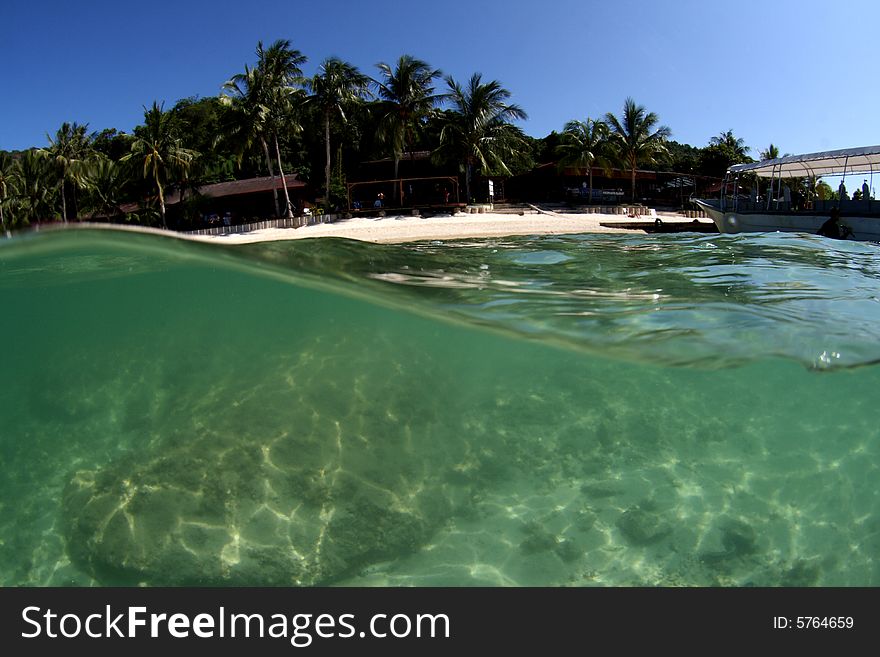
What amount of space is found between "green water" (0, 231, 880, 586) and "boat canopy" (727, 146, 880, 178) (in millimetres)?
10629

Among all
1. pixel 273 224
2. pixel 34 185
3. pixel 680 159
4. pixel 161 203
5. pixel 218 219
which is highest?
pixel 680 159

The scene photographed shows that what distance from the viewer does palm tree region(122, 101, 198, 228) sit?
116ft

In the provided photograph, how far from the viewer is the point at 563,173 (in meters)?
46.9

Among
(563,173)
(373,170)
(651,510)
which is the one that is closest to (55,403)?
(651,510)

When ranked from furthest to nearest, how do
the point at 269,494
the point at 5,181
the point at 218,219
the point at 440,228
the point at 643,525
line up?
1. the point at 5,181
2. the point at 218,219
3. the point at 440,228
4. the point at 269,494
5. the point at 643,525

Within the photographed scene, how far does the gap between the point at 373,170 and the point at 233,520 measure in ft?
142

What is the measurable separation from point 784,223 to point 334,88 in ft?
94.4

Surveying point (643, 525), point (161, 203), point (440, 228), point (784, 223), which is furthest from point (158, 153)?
point (643, 525)

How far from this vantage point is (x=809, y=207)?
75.7 feet

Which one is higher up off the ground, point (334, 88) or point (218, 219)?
point (334, 88)

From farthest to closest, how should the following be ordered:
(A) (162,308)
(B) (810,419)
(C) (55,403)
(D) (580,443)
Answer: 1. (A) (162,308)
2. (B) (810,419)
3. (C) (55,403)
4. (D) (580,443)

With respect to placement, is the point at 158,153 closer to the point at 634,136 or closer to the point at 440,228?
the point at 440,228

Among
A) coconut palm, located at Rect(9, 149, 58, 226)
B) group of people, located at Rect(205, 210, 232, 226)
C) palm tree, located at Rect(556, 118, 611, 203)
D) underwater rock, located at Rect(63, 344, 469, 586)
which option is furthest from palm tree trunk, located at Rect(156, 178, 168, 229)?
underwater rock, located at Rect(63, 344, 469, 586)
